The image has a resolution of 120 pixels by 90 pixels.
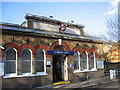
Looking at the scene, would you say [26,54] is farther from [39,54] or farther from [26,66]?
[39,54]

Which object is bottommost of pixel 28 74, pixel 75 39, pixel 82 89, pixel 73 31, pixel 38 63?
pixel 82 89

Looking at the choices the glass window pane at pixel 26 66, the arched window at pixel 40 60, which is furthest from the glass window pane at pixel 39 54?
the glass window pane at pixel 26 66

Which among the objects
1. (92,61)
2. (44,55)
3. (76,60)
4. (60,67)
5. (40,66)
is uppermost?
(44,55)

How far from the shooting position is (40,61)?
1266cm

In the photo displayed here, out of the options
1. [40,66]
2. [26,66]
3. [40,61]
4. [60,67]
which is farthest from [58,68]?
[26,66]

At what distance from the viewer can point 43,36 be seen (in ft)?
41.9

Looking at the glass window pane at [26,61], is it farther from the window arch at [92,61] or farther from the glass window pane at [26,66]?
the window arch at [92,61]

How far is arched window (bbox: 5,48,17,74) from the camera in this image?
35.9ft

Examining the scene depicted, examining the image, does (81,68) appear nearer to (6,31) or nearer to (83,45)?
(83,45)

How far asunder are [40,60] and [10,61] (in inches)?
107

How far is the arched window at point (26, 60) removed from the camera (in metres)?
11.8

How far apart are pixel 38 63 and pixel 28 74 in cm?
141

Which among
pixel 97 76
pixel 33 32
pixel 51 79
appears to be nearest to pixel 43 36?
pixel 33 32

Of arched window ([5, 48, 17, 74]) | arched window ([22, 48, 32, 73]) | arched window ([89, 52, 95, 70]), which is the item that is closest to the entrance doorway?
arched window ([22, 48, 32, 73])
